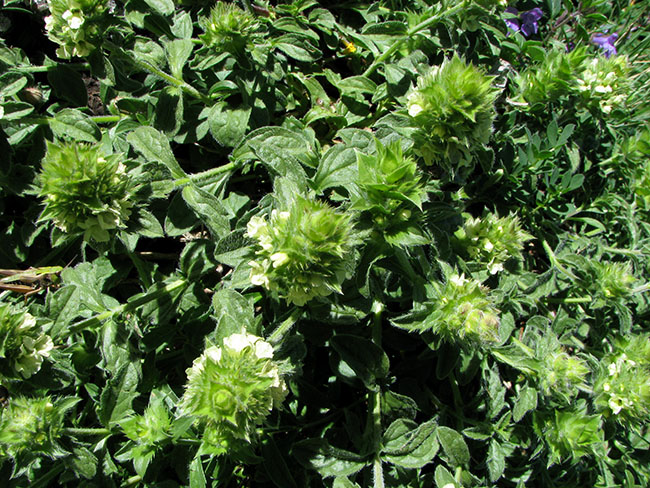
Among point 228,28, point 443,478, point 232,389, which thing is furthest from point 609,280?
point 228,28

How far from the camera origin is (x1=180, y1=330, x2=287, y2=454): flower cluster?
2189 mm

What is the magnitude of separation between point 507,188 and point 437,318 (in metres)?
2.07

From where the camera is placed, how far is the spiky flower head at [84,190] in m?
2.52

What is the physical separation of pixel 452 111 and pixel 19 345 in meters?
2.71

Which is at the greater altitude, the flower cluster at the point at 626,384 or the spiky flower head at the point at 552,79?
the spiky flower head at the point at 552,79

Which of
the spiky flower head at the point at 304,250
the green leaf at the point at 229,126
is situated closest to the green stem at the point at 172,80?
the green leaf at the point at 229,126

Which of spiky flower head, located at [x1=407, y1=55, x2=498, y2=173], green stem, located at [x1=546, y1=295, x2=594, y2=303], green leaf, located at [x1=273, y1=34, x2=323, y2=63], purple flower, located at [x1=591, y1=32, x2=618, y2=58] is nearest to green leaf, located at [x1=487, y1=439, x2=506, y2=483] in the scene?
green stem, located at [x1=546, y1=295, x2=594, y2=303]

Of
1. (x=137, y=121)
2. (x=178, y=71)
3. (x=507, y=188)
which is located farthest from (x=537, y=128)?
(x=137, y=121)

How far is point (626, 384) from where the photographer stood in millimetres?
3205

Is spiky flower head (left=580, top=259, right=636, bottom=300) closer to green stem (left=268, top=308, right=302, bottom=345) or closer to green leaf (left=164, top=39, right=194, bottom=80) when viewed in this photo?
green stem (left=268, top=308, right=302, bottom=345)

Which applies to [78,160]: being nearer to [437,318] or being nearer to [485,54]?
[437,318]

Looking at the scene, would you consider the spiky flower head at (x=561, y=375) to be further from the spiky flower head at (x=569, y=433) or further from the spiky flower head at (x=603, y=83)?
the spiky flower head at (x=603, y=83)

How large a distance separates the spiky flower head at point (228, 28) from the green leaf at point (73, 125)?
107 centimetres

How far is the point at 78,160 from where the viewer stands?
8.34 feet
